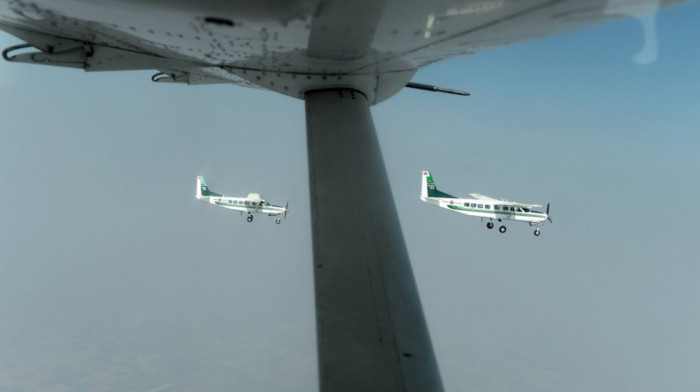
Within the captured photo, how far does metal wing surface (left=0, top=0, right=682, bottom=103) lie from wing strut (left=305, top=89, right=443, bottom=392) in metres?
0.42

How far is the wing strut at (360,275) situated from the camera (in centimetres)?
143

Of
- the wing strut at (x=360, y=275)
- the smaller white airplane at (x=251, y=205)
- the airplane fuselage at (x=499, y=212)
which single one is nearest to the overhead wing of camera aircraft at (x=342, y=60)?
the wing strut at (x=360, y=275)

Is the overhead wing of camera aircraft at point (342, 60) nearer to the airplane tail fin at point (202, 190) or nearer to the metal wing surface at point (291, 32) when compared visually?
the metal wing surface at point (291, 32)

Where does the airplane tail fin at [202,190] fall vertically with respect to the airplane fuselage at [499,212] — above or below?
above

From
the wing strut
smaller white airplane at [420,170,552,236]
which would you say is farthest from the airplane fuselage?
the wing strut

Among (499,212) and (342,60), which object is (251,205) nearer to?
(499,212)

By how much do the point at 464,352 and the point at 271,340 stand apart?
5894 cm

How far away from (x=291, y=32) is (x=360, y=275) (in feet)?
3.84

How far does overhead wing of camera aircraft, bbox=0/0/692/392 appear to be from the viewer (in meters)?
1.55

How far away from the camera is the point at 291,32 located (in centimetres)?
196

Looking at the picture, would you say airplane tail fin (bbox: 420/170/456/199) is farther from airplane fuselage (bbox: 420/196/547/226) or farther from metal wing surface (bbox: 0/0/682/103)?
metal wing surface (bbox: 0/0/682/103)

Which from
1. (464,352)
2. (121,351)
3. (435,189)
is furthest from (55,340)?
(435,189)

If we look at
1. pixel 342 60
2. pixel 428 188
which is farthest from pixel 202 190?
pixel 342 60

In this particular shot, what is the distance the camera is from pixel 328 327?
62.3 inches
